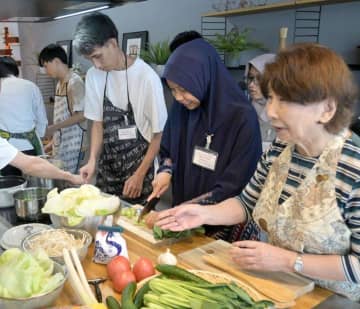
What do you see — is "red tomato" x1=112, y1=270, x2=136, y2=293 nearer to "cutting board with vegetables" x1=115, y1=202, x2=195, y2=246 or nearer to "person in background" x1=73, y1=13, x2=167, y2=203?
"cutting board with vegetables" x1=115, y1=202, x2=195, y2=246

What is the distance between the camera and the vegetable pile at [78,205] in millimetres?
1269

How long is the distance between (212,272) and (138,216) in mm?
484

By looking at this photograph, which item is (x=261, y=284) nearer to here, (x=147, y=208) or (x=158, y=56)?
(x=147, y=208)

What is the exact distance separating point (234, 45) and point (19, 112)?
5.86 ft

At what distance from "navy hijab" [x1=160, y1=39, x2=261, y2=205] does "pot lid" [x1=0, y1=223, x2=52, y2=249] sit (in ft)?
2.09

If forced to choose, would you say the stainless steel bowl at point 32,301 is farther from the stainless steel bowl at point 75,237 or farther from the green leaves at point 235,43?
the green leaves at point 235,43

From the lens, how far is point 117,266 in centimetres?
104

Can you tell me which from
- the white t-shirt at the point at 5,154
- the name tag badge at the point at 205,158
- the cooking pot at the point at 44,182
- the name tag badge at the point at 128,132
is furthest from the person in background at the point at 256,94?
the white t-shirt at the point at 5,154

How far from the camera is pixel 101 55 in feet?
6.61

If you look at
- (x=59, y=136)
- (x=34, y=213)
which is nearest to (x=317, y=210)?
(x=34, y=213)

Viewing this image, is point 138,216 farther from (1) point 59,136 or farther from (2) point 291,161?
(1) point 59,136

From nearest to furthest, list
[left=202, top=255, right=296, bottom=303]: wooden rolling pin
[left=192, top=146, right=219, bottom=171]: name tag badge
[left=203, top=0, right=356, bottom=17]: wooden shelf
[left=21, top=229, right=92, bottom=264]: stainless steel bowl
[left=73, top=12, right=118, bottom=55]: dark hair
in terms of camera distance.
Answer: [left=202, top=255, right=296, bottom=303]: wooden rolling pin
[left=21, top=229, right=92, bottom=264]: stainless steel bowl
[left=192, top=146, right=219, bottom=171]: name tag badge
[left=73, top=12, right=118, bottom=55]: dark hair
[left=203, top=0, right=356, bottom=17]: wooden shelf

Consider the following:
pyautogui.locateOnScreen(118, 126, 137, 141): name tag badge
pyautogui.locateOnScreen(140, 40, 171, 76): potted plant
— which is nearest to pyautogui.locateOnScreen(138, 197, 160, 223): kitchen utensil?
pyautogui.locateOnScreen(118, 126, 137, 141): name tag badge

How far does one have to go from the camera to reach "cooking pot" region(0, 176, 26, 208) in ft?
5.13
